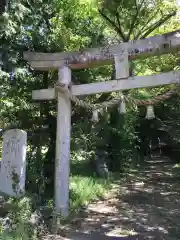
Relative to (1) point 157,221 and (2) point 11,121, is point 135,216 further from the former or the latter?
(2) point 11,121

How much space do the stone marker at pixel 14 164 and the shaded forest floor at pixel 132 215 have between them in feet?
4.80

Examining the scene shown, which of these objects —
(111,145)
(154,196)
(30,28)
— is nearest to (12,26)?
(30,28)

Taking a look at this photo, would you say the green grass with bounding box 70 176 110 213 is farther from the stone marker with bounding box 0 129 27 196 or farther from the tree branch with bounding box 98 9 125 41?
the tree branch with bounding box 98 9 125 41

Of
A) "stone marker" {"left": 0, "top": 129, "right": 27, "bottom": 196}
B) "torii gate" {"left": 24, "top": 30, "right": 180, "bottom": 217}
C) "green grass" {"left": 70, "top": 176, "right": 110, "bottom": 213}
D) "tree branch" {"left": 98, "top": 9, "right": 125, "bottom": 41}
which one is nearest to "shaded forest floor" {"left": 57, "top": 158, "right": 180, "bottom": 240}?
"green grass" {"left": 70, "top": 176, "right": 110, "bottom": 213}

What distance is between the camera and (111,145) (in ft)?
50.1

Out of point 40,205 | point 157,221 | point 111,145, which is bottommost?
point 157,221

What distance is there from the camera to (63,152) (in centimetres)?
744

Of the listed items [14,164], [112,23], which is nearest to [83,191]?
[14,164]

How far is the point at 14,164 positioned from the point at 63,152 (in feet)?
3.94

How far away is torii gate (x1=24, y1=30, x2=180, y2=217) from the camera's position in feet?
22.2

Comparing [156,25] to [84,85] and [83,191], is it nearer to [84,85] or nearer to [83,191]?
[84,85]

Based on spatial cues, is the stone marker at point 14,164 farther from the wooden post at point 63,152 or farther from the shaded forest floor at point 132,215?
the shaded forest floor at point 132,215

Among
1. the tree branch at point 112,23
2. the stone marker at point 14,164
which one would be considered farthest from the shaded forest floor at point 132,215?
the tree branch at point 112,23

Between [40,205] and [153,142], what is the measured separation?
1948 centimetres
